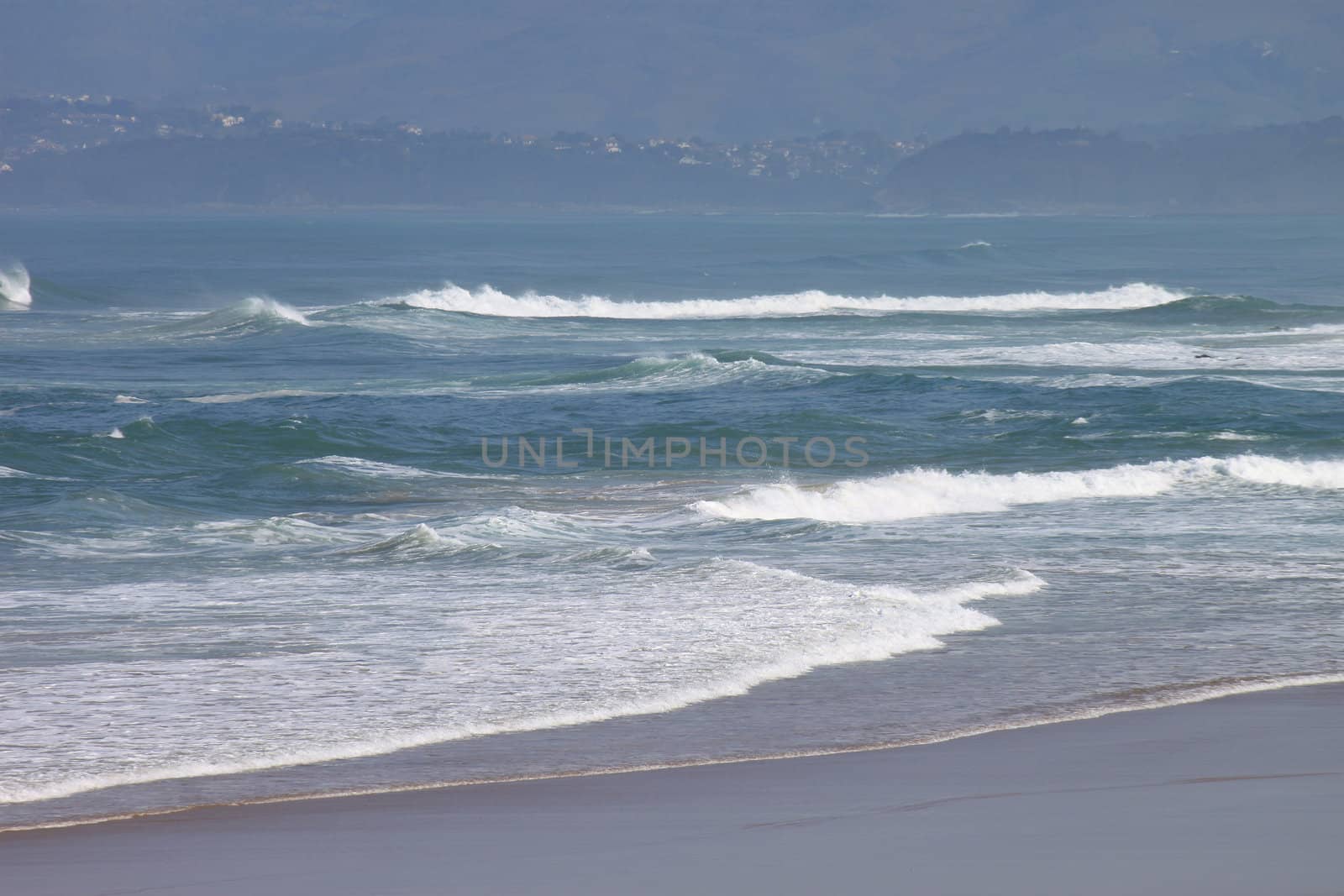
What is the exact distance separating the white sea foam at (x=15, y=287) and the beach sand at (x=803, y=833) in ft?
187

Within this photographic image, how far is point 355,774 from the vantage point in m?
8.19

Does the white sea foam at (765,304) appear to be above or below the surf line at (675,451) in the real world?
above

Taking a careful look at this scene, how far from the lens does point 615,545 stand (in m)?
15.7

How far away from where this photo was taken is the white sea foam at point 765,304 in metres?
59.6

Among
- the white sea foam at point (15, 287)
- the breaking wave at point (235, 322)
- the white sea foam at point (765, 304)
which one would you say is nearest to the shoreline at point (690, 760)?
the breaking wave at point (235, 322)

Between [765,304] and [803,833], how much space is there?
2256 inches

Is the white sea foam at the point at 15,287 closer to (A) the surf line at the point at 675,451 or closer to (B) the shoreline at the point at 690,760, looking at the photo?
(A) the surf line at the point at 675,451

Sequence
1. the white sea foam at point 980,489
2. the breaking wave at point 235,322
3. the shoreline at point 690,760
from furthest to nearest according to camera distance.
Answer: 1. the breaking wave at point 235,322
2. the white sea foam at point 980,489
3. the shoreline at point 690,760

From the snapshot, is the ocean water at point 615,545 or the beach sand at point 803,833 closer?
the beach sand at point 803,833

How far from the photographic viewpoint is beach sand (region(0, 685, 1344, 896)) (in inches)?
258

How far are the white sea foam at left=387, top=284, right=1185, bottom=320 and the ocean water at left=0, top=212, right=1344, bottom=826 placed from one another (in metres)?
11.8

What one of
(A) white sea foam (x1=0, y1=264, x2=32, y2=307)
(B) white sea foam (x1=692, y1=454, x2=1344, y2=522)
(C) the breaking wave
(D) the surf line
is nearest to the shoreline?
(B) white sea foam (x1=692, y1=454, x2=1344, y2=522)

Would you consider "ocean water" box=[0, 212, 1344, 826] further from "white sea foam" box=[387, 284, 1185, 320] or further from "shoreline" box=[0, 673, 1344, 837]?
"white sea foam" box=[387, 284, 1185, 320]

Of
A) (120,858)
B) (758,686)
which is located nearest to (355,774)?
(120,858)
